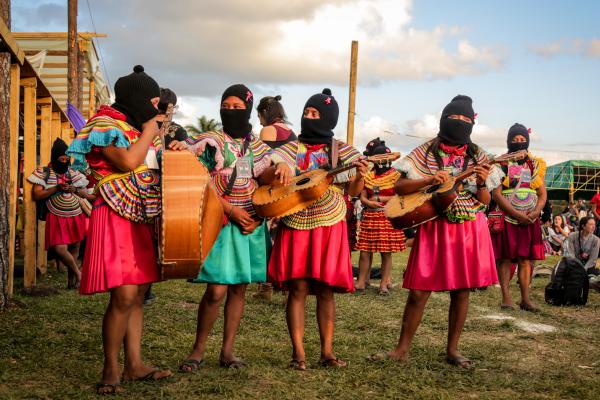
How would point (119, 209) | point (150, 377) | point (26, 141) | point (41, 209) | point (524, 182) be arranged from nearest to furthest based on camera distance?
point (119, 209)
point (150, 377)
point (524, 182)
point (26, 141)
point (41, 209)

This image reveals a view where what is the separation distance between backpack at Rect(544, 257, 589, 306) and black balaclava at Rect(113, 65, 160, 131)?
269 inches

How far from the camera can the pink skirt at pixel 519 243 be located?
8.87 m

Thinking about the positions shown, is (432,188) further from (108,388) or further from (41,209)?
(41,209)

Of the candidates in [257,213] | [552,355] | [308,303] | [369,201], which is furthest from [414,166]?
[369,201]

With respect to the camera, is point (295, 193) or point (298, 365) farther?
point (298, 365)

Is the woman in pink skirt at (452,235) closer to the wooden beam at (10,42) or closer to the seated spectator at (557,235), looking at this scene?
the wooden beam at (10,42)

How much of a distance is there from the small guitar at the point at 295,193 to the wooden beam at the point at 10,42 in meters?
3.88

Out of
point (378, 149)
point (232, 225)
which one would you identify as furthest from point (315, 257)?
point (378, 149)

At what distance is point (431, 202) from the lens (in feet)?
17.4

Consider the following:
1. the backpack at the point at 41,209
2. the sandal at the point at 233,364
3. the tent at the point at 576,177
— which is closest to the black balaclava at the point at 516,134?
the sandal at the point at 233,364

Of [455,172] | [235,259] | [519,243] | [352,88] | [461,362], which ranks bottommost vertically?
[461,362]

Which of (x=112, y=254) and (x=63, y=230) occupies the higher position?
(x=112, y=254)

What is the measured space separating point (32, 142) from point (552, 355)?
7.65 m

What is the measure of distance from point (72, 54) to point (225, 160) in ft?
50.6
